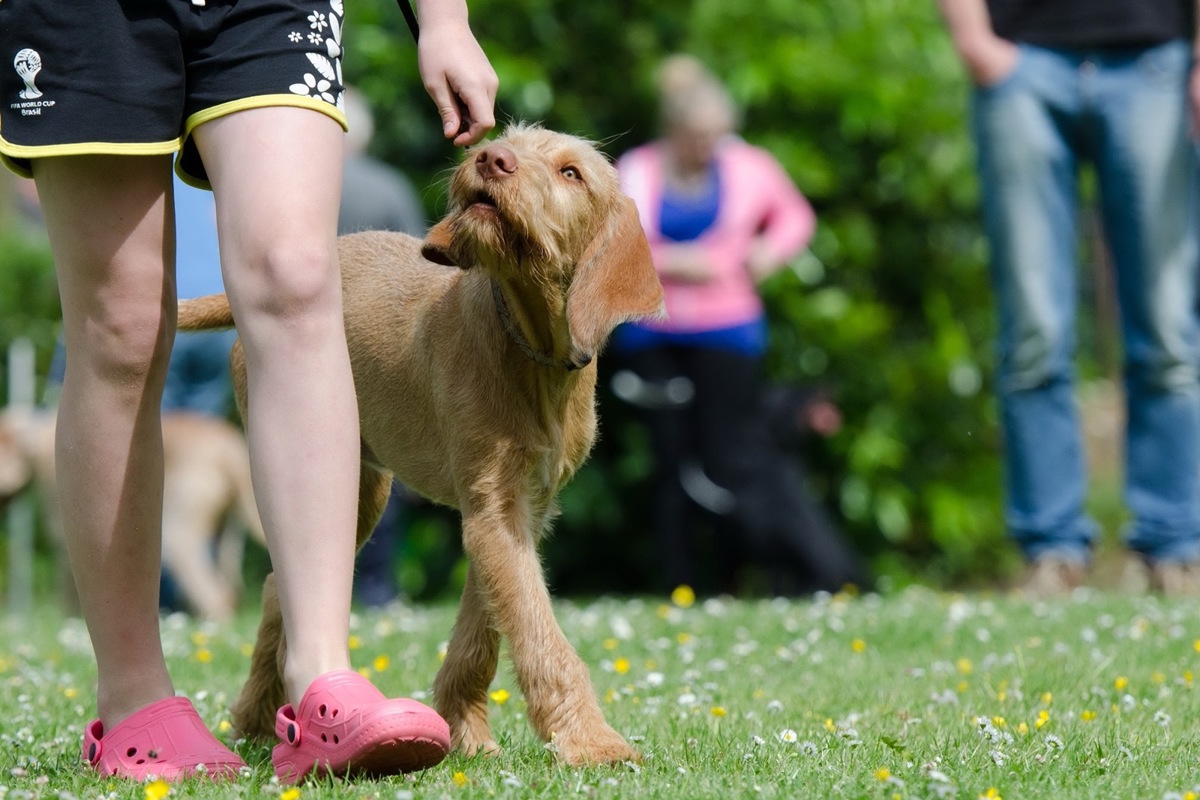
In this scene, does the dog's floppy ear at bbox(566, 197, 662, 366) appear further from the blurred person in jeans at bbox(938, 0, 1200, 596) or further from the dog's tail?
A: the blurred person in jeans at bbox(938, 0, 1200, 596)

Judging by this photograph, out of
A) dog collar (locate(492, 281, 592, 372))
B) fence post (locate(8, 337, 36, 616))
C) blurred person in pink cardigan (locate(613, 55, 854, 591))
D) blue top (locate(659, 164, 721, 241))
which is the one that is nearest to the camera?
dog collar (locate(492, 281, 592, 372))

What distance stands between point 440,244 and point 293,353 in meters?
0.66

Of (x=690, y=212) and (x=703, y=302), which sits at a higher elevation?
(x=690, y=212)

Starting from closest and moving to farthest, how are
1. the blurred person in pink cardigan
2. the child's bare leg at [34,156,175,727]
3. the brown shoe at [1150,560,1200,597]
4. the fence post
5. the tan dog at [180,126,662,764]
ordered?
the child's bare leg at [34,156,175,727] < the tan dog at [180,126,662,764] < the brown shoe at [1150,560,1200,597] < the blurred person in pink cardigan < the fence post

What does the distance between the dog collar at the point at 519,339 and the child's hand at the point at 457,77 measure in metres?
0.46

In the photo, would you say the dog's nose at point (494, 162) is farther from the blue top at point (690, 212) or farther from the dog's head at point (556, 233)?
the blue top at point (690, 212)

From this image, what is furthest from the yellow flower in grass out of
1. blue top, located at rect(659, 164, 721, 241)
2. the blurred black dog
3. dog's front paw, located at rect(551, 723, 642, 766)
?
dog's front paw, located at rect(551, 723, 642, 766)

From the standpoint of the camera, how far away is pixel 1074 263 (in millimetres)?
6664

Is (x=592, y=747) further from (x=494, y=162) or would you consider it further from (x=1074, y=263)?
(x=1074, y=263)

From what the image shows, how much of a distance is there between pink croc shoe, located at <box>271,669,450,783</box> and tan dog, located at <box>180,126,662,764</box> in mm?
402

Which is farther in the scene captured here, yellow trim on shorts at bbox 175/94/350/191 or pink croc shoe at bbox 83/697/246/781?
pink croc shoe at bbox 83/697/246/781

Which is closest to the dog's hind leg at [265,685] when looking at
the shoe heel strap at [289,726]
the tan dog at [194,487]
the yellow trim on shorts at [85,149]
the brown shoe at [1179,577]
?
the shoe heel strap at [289,726]

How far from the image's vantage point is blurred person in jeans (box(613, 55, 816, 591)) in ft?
27.1

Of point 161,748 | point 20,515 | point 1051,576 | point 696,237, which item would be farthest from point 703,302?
point 161,748
